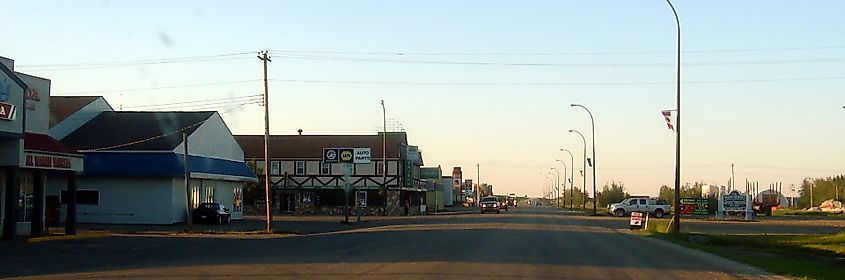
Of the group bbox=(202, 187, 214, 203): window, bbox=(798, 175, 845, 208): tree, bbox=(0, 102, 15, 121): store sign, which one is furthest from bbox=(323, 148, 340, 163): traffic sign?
bbox=(798, 175, 845, 208): tree

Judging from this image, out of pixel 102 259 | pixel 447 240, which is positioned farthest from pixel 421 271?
pixel 447 240

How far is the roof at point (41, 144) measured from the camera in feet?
109

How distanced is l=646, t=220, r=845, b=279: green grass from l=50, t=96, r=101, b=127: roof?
32148 mm

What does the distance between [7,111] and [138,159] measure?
2107 cm

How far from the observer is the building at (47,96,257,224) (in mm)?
50688

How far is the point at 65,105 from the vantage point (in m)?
55.9

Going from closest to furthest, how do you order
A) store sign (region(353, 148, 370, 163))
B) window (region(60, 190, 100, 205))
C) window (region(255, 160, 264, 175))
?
1. window (region(60, 190, 100, 205))
2. store sign (region(353, 148, 370, 163))
3. window (region(255, 160, 264, 175))

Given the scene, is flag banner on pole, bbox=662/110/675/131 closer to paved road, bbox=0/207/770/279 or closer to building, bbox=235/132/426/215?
paved road, bbox=0/207/770/279

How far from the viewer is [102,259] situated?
2416 cm

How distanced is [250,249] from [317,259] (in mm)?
5910

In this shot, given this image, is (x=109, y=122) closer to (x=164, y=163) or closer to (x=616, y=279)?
(x=164, y=163)

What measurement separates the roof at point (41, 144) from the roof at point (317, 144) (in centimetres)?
4941

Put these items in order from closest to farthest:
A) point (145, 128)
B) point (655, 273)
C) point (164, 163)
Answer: point (655, 273), point (164, 163), point (145, 128)

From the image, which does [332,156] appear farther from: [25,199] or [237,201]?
[25,199]
